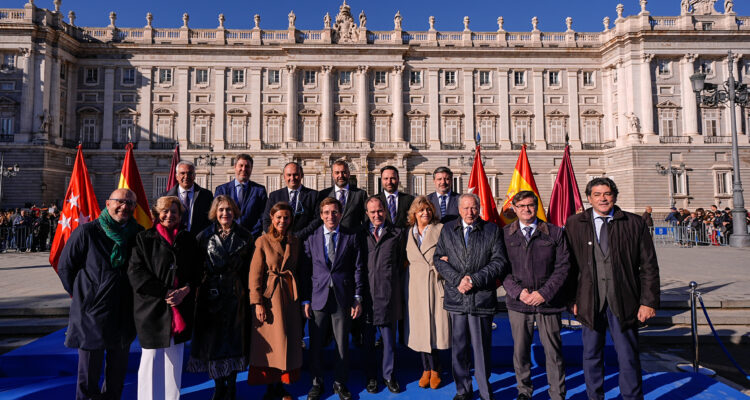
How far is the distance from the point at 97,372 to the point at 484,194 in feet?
18.5

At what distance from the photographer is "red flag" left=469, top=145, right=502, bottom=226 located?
6520 mm

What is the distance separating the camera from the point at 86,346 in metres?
3.13

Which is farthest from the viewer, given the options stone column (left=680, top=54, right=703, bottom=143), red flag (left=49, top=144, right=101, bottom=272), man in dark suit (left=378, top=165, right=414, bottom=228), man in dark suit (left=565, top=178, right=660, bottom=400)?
stone column (left=680, top=54, right=703, bottom=143)

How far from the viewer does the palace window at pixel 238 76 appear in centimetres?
3062

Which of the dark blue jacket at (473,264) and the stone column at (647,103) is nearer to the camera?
the dark blue jacket at (473,264)

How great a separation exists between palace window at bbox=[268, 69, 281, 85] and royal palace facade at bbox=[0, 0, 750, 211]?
110 mm

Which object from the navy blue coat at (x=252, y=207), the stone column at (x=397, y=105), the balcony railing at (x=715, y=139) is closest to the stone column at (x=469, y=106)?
the stone column at (x=397, y=105)

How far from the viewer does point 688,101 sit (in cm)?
2905

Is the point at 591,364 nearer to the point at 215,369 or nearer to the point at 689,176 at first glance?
the point at 215,369

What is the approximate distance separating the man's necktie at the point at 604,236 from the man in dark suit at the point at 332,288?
2.24 metres

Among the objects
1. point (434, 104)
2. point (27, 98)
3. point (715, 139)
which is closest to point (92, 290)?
point (434, 104)

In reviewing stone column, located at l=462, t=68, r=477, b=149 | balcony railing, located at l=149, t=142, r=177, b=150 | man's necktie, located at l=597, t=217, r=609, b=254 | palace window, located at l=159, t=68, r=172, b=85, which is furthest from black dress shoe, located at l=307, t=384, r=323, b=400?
palace window, located at l=159, t=68, r=172, b=85

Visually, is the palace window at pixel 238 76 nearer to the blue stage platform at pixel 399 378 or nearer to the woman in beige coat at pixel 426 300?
the blue stage platform at pixel 399 378

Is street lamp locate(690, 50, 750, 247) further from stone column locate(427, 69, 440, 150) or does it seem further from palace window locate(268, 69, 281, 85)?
palace window locate(268, 69, 281, 85)
